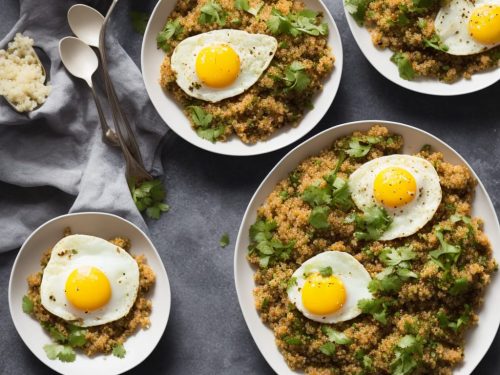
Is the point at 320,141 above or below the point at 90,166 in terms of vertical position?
above

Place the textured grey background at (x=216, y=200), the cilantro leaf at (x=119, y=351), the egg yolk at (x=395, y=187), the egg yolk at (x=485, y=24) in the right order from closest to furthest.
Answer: the egg yolk at (x=395, y=187), the egg yolk at (x=485, y=24), the cilantro leaf at (x=119, y=351), the textured grey background at (x=216, y=200)

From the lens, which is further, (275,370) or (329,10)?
(329,10)

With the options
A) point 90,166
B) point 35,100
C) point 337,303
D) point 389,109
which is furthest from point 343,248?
point 35,100

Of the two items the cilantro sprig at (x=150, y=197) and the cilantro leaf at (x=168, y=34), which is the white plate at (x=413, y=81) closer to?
the cilantro leaf at (x=168, y=34)

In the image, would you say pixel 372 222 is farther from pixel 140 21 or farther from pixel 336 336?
pixel 140 21

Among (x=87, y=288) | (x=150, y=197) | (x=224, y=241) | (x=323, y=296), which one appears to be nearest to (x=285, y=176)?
(x=224, y=241)

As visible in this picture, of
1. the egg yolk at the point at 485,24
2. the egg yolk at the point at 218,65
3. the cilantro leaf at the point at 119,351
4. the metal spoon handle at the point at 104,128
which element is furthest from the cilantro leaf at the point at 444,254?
the metal spoon handle at the point at 104,128

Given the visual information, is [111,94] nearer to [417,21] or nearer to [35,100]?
[35,100]
